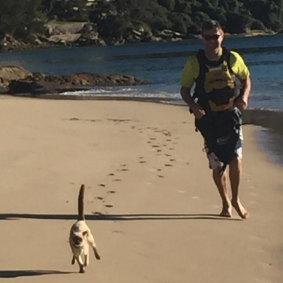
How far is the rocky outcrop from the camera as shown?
29500 mm

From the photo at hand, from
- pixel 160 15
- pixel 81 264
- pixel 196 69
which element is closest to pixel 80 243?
pixel 81 264

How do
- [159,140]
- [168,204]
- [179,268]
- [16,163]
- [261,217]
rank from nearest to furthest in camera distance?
[179,268]
[261,217]
[168,204]
[16,163]
[159,140]

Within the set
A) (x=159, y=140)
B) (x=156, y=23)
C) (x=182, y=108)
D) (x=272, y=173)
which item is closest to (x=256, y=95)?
(x=182, y=108)

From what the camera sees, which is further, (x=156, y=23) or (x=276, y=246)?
(x=156, y=23)

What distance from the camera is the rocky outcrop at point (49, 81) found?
29500mm

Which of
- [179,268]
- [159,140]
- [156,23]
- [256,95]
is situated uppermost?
[179,268]

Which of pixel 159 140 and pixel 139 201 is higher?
pixel 139 201

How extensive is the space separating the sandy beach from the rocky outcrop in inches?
718

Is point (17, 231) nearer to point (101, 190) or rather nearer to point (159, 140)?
point (101, 190)

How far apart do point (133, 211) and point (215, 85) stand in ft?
4.23

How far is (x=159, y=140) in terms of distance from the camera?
11.3 meters

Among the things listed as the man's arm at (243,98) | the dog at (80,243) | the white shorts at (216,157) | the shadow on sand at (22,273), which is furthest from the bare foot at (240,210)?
the shadow on sand at (22,273)

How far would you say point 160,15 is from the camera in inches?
4067

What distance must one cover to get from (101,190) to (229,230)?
5.42 feet
